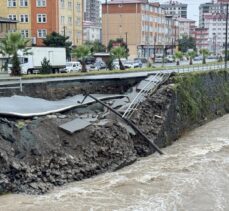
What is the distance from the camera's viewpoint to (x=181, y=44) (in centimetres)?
12312

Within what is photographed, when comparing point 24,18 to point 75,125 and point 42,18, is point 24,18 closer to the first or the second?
point 42,18

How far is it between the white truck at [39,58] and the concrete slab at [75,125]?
2726cm

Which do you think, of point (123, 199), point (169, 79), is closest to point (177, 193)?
point (123, 199)

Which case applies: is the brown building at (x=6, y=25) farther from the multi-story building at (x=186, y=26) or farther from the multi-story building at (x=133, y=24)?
the multi-story building at (x=186, y=26)

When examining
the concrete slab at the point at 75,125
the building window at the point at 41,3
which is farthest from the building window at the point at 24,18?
the concrete slab at the point at 75,125

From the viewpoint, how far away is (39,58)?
52.2 m

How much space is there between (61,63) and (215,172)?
37.6 meters

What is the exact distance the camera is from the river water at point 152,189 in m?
15.8

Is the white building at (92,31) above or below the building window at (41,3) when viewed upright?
below

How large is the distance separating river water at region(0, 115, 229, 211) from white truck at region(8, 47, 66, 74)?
2890 centimetres

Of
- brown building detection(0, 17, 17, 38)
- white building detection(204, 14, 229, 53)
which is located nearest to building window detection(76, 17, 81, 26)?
brown building detection(0, 17, 17, 38)

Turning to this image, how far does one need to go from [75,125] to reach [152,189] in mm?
4892

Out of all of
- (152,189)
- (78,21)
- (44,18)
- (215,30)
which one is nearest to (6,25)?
(44,18)

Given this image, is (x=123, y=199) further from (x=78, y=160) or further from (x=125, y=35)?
(x=125, y=35)
